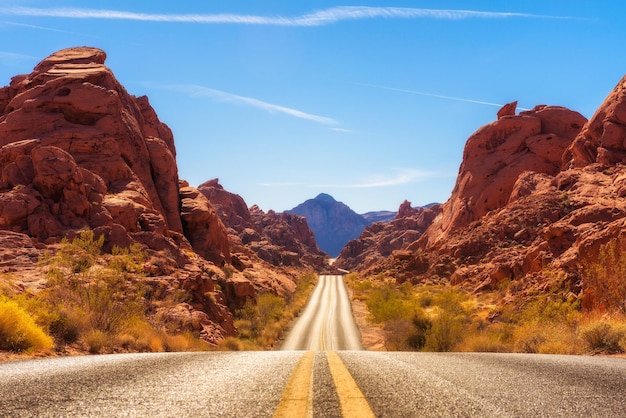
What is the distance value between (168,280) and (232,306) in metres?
12.8

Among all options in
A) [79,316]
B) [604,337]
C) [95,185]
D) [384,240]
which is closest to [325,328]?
[95,185]

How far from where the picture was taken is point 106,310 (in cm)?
1409

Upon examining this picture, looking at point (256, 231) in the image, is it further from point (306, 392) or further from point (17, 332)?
point (306, 392)

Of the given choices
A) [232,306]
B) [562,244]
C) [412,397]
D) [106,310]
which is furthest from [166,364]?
[562,244]

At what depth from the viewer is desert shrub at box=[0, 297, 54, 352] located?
8.63 meters

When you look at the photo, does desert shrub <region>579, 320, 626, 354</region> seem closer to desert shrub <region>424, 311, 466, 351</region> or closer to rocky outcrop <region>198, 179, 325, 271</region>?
desert shrub <region>424, 311, 466, 351</region>

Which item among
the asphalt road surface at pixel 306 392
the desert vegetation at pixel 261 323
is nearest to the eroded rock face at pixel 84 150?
the desert vegetation at pixel 261 323

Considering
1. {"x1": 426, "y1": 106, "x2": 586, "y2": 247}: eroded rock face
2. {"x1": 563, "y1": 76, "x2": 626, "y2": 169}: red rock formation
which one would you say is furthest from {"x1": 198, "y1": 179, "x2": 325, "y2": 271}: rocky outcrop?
{"x1": 563, "y1": 76, "x2": 626, "y2": 169}: red rock formation

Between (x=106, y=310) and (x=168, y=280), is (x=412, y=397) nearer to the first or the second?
(x=106, y=310)

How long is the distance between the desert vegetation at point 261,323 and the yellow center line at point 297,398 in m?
19.8

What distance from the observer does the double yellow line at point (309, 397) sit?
2.70 metres

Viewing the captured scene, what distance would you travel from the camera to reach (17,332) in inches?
349

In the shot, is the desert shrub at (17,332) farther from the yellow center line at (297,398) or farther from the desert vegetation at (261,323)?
the desert vegetation at (261,323)

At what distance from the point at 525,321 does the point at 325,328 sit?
77.4 ft
